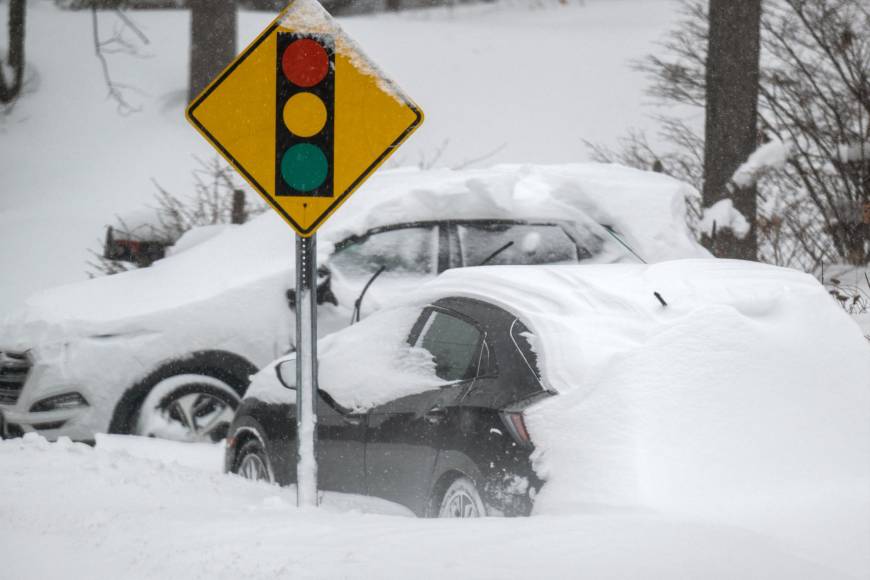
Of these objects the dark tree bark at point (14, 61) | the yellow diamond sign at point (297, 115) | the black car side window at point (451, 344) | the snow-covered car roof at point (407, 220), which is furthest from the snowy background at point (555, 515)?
the dark tree bark at point (14, 61)

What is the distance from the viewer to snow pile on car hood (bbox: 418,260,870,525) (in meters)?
4.13

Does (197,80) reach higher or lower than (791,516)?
higher

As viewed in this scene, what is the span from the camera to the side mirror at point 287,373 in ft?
21.0

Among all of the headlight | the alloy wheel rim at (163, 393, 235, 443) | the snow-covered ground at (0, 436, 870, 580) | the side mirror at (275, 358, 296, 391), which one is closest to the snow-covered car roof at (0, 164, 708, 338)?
the headlight

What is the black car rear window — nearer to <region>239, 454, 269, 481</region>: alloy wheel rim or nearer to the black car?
the black car

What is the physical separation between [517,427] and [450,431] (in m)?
0.52

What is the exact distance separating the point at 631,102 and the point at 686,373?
67.4ft

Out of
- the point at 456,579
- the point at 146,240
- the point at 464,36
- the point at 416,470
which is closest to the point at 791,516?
the point at 456,579

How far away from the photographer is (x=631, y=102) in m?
24.5

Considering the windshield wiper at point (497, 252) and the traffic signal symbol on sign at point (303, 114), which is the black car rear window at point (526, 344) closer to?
the traffic signal symbol on sign at point (303, 114)

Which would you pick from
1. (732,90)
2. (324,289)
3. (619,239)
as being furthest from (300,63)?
(732,90)

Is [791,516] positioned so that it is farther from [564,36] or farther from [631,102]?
[564,36]

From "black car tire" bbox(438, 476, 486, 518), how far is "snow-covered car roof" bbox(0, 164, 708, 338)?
3375 mm

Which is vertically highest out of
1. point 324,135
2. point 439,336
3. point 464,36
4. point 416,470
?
point 464,36
